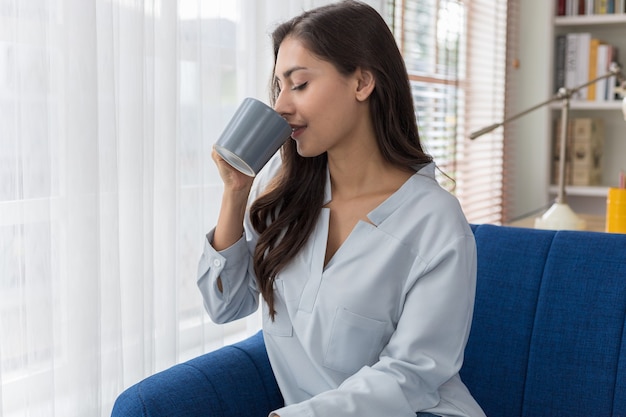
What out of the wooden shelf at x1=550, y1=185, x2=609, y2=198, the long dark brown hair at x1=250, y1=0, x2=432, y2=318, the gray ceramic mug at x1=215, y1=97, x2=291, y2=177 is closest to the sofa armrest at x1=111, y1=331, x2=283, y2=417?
the long dark brown hair at x1=250, y1=0, x2=432, y2=318

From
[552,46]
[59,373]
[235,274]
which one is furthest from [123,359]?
[552,46]

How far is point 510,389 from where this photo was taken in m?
1.60

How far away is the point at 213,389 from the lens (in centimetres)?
136

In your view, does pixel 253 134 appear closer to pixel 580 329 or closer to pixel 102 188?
pixel 102 188

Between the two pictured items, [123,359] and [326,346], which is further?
[123,359]

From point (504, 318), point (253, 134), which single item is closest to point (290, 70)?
point (253, 134)

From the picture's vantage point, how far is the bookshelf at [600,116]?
3.52 m

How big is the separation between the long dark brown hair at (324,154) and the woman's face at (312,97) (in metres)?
0.02

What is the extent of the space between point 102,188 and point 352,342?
513 mm

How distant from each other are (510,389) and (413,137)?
550 millimetres

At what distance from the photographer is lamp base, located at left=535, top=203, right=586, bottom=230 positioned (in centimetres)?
245

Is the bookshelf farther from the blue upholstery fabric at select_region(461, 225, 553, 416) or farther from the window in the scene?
the blue upholstery fabric at select_region(461, 225, 553, 416)

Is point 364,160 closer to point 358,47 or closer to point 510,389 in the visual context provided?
point 358,47

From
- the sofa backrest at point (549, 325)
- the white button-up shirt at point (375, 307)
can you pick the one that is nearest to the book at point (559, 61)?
the sofa backrest at point (549, 325)
